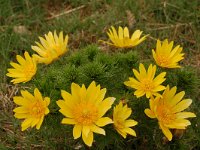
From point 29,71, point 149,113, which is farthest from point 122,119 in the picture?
point 29,71

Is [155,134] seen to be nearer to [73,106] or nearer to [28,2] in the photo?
[73,106]

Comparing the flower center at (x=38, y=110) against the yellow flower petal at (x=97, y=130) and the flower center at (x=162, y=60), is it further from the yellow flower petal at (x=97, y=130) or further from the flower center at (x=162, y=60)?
the flower center at (x=162, y=60)

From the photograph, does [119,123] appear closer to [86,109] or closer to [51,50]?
[86,109]

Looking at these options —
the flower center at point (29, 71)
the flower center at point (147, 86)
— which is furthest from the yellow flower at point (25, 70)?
the flower center at point (147, 86)

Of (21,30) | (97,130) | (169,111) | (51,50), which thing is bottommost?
(21,30)

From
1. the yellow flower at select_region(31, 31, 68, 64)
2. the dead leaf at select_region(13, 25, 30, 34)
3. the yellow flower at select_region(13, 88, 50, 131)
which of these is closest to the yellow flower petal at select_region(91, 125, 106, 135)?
the yellow flower at select_region(13, 88, 50, 131)

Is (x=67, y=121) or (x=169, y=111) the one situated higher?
(x=67, y=121)

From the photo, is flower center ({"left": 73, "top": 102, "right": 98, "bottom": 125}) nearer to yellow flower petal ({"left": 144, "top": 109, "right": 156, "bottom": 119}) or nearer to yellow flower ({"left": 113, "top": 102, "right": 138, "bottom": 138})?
yellow flower ({"left": 113, "top": 102, "right": 138, "bottom": 138})
